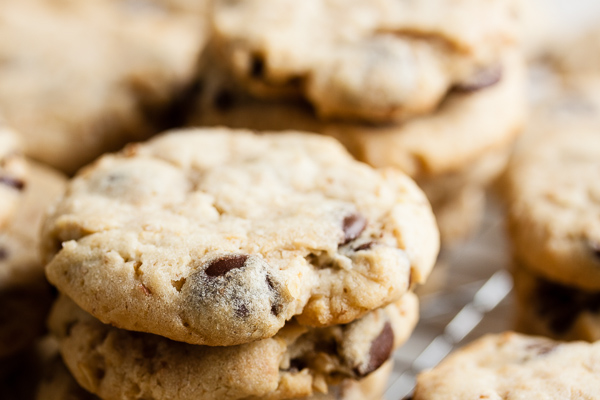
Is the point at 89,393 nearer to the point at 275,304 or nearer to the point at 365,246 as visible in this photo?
the point at 275,304

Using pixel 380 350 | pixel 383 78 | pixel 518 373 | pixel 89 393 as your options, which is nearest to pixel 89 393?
pixel 89 393

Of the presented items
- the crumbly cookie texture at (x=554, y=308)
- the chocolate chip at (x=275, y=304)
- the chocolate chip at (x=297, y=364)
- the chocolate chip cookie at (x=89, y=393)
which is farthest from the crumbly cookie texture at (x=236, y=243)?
the crumbly cookie texture at (x=554, y=308)

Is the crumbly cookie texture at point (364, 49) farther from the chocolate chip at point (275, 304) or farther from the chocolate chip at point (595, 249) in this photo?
the chocolate chip at point (275, 304)

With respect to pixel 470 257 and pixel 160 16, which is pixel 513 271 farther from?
pixel 160 16

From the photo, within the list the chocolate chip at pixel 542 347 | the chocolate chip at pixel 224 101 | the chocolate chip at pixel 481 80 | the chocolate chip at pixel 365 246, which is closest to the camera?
the chocolate chip at pixel 365 246

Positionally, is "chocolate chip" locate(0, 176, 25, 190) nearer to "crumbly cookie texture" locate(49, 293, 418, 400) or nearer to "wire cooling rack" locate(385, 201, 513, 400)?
"crumbly cookie texture" locate(49, 293, 418, 400)

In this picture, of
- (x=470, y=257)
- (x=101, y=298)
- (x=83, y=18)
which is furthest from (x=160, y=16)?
(x=101, y=298)

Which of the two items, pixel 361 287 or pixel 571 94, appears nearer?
pixel 361 287
